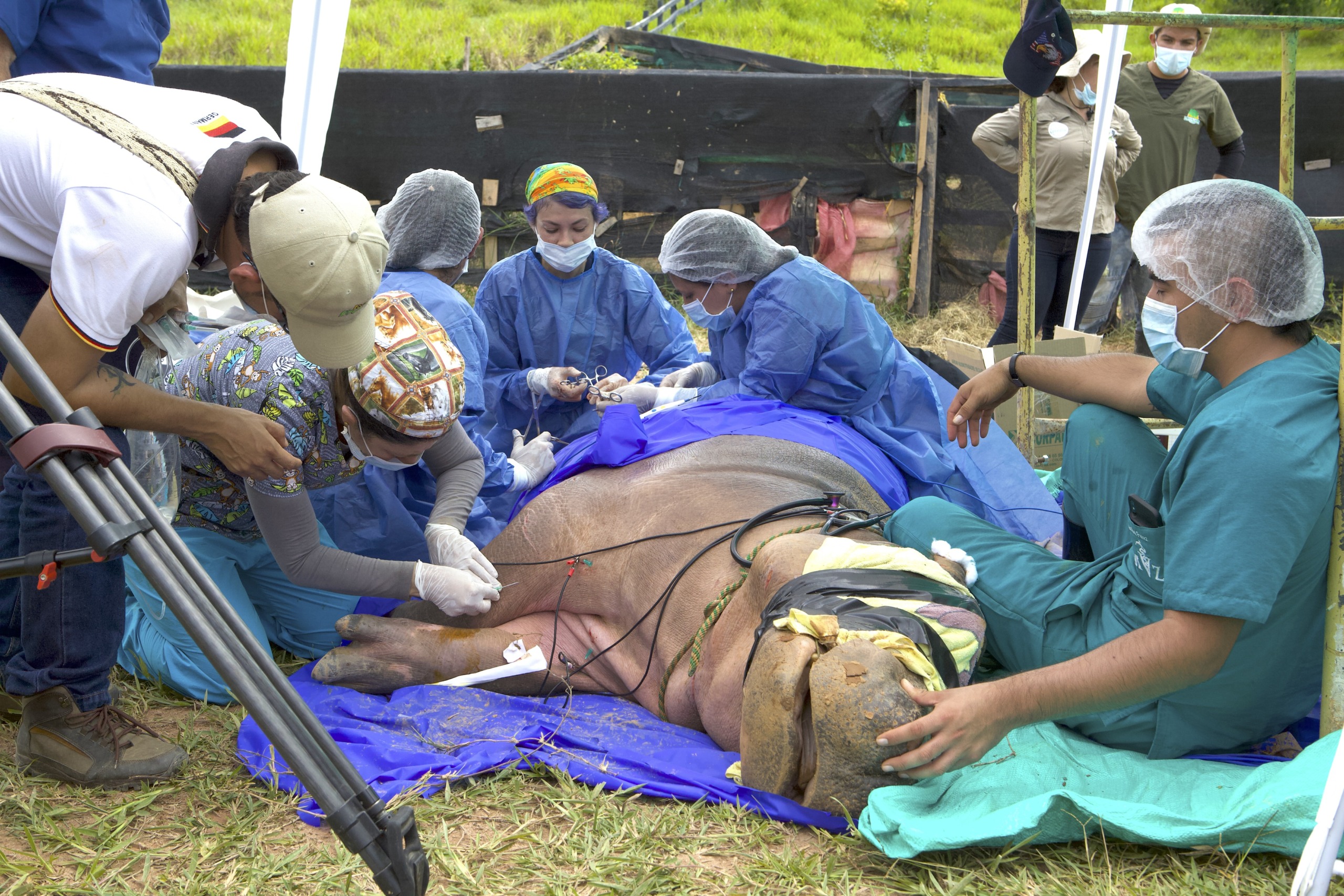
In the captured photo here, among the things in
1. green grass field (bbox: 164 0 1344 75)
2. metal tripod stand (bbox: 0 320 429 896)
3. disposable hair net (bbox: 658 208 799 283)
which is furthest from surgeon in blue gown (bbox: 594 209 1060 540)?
green grass field (bbox: 164 0 1344 75)

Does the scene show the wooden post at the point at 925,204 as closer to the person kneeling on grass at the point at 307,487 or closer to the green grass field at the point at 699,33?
the green grass field at the point at 699,33

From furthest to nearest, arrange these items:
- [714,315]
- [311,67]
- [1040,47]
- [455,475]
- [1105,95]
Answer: [1105,95]
[714,315]
[311,67]
[1040,47]
[455,475]

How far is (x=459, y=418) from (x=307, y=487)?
71 centimetres

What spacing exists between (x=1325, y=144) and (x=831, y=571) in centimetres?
645

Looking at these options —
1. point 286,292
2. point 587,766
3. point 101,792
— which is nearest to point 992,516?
point 587,766

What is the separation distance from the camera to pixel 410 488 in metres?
3.01

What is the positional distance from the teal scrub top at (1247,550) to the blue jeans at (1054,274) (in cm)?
296

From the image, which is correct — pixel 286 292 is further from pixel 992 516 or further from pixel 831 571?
pixel 992 516

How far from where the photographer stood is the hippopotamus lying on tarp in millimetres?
1916

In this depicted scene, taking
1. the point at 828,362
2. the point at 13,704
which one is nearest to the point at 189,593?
the point at 13,704

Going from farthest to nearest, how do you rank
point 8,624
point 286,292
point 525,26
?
1. point 525,26
2. point 8,624
3. point 286,292

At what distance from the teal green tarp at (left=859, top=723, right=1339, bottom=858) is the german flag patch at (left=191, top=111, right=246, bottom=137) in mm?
1709

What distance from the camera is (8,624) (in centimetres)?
236

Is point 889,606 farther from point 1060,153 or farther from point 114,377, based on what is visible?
point 1060,153
